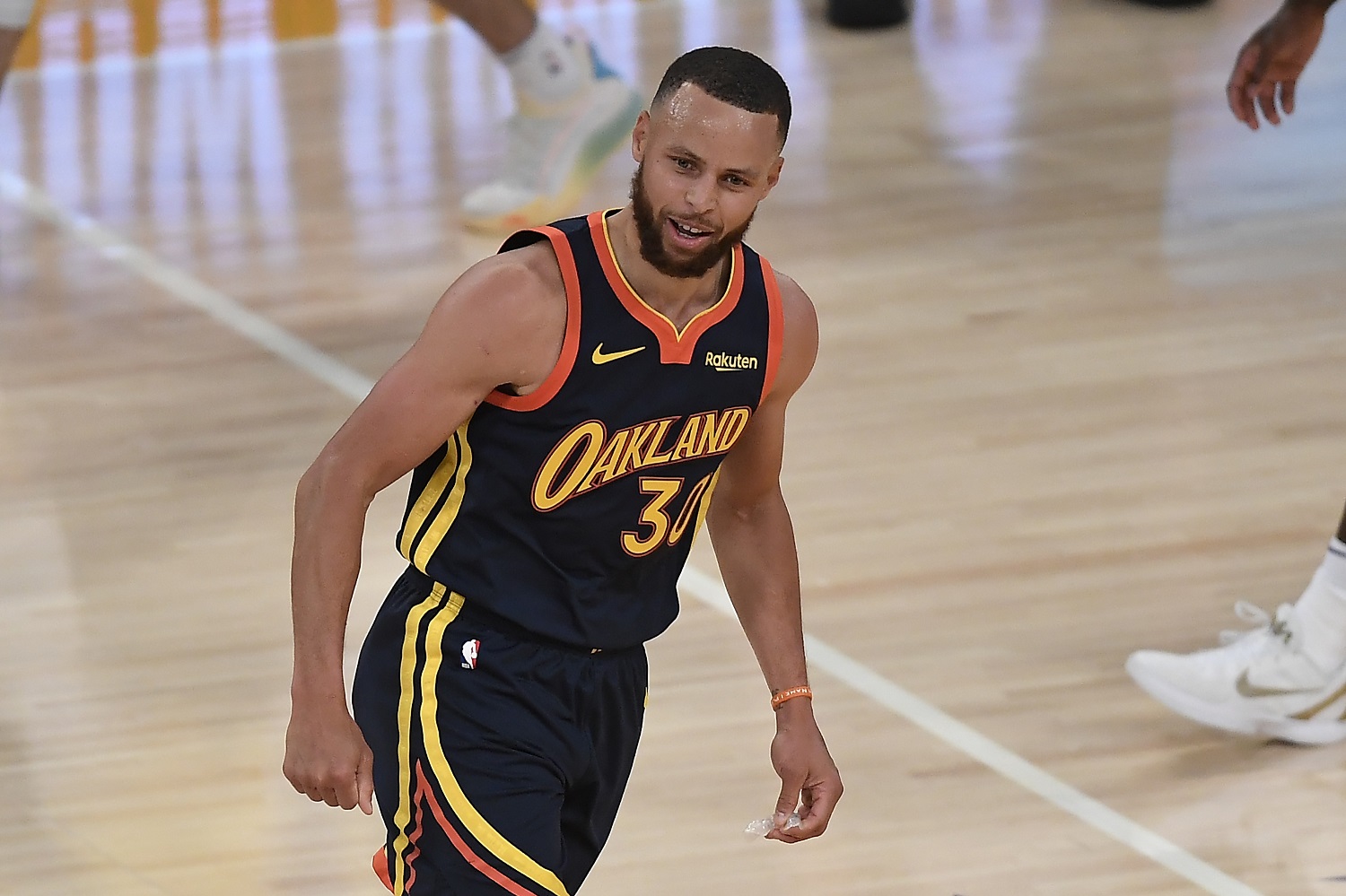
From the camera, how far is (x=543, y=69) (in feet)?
17.6

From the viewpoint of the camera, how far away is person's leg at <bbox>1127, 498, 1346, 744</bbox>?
10.5 ft

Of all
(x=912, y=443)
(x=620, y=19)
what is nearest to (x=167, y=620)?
(x=912, y=443)

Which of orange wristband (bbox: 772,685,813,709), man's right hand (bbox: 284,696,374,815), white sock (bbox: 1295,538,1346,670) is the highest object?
man's right hand (bbox: 284,696,374,815)

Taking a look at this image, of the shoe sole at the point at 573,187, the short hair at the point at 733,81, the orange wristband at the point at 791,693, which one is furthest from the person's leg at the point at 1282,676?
the shoe sole at the point at 573,187

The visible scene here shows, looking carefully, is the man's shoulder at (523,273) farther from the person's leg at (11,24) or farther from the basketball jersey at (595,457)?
the person's leg at (11,24)

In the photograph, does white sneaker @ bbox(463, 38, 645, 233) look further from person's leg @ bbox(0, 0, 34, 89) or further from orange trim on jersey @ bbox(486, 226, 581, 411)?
orange trim on jersey @ bbox(486, 226, 581, 411)

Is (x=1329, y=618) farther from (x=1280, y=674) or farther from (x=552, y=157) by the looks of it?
(x=552, y=157)

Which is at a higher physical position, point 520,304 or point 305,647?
point 520,304

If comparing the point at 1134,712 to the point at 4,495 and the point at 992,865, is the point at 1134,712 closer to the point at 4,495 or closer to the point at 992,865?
the point at 992,865

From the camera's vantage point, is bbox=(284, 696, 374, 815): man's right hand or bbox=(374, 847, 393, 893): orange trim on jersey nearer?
bbox=(284, 696, 374, 815): man's right hand

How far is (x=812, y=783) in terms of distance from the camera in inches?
88.4

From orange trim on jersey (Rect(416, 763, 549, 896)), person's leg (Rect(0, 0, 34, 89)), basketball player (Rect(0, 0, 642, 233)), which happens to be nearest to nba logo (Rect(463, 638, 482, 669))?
orange trim on jersey (Rect(416, 763, 549, 896))

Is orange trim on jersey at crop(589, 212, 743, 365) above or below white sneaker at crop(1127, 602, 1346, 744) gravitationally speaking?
above

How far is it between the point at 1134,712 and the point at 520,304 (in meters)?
1.72
